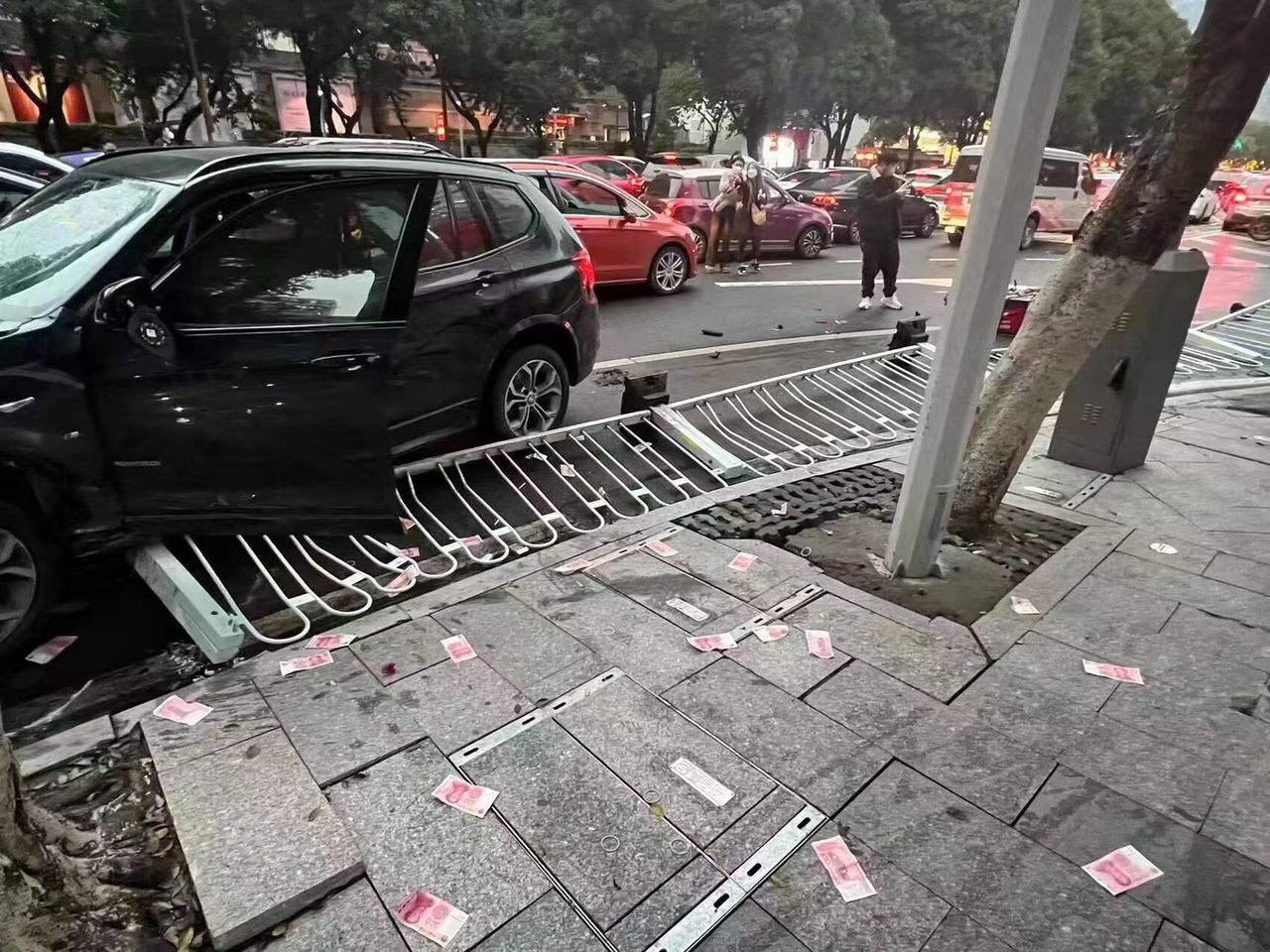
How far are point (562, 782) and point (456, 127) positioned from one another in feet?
149

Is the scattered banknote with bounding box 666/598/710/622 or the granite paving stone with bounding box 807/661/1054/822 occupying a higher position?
the granite paving stone with bounding box 807/661/1054/822

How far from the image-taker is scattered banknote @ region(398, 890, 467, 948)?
83.0 inches

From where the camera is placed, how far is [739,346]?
906 cm

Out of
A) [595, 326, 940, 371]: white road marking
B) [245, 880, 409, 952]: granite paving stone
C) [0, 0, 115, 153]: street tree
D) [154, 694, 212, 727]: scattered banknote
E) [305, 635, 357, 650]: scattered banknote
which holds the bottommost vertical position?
[595, 326, 940, 371]: white road marking

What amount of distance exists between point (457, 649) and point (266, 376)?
1.43 metres

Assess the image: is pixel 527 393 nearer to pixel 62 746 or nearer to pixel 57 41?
pixel 62 746

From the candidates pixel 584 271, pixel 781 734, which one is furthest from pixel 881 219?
pixel 781 734

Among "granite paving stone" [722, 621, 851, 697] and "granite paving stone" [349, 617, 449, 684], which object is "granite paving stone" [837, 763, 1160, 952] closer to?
"granite paving stone" [722, 621, 851, 697]

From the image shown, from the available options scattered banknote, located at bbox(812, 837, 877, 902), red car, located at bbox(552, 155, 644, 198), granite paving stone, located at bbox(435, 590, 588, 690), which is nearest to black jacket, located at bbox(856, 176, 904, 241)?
red car, located at bbox(552, 155, 644, 198)

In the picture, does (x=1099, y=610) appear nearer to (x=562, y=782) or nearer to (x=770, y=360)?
(x=562, y=782)

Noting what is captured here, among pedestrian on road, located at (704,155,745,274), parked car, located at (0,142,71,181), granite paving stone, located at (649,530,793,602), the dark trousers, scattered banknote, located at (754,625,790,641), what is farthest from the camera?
pedestrian on road, located at (704,155,745,274)

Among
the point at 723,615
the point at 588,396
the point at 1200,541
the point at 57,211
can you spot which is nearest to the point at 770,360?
the point at 588,396

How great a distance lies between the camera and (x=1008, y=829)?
248 cm

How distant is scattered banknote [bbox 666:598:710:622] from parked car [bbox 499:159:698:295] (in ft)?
25.7
